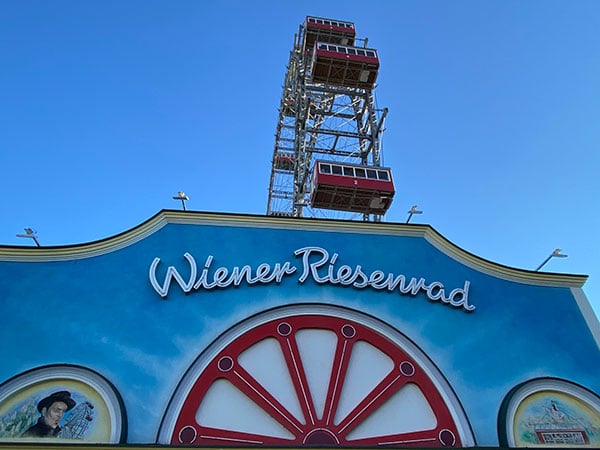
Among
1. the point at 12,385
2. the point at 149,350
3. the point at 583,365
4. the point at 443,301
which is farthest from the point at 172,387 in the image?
Answer: the point at 583,365

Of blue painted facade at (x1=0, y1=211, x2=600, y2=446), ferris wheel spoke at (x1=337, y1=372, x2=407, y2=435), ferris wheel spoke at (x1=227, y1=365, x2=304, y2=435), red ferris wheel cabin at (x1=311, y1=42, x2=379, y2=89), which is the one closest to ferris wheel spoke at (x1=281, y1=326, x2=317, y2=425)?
ferris wheel spoke at (x1=227, y1=365, x2=304, y2=435)

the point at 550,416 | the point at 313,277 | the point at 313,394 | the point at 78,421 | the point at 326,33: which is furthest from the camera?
the point at 326,33

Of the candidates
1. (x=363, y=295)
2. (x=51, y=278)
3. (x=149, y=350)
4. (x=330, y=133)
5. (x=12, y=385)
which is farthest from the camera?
(x=330, y=133)

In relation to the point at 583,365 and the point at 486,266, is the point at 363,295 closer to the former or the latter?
the point at 486,266

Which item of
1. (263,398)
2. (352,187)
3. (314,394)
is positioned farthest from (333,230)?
(352,187)

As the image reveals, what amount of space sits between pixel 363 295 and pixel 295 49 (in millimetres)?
25361

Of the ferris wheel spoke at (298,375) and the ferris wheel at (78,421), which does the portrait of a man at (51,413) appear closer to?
the ferris wheel at (78,421)

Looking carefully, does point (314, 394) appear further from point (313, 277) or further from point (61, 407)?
point (61, 407)

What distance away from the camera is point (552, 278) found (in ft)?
37.8

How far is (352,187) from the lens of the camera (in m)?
21.1

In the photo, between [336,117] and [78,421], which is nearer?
[78,421]

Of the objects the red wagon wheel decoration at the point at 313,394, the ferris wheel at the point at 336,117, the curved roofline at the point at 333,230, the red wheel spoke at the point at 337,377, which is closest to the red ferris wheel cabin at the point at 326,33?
the ferris wheel at the point at 336,117

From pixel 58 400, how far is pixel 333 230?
665cm

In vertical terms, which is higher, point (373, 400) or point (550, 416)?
point (373, 400)
